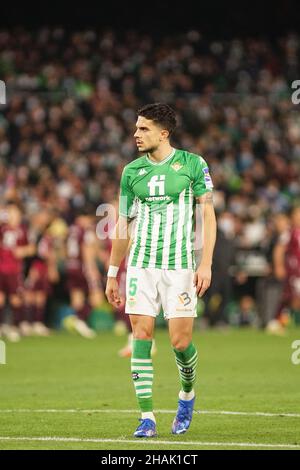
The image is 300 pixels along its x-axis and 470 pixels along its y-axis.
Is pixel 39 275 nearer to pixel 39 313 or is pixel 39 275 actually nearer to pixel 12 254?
pixel 39 313

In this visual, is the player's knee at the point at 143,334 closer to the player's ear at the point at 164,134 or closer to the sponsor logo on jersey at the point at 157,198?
the sponsor logo on jersey at the point at 157,198

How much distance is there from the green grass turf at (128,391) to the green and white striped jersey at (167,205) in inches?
52.8

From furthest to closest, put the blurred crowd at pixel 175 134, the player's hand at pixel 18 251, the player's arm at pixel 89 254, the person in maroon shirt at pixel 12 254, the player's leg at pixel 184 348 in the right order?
the blurred crowd at pixel 175 134, the player's arm at pixel 89 254, the player's hand at pixel 18 251, the person in maroon shirt at pixel 12 254, the player's leg at pixel 184 348

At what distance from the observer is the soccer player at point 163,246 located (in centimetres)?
874

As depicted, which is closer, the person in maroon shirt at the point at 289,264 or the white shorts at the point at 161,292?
the white shorts at the point at 161,292

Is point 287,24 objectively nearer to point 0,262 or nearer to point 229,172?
point 229,172

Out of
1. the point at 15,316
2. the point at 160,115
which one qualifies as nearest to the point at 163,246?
the point at 160,115

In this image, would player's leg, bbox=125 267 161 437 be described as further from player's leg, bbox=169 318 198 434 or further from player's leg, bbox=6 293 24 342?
player's leg, bbox=6 293 24 342

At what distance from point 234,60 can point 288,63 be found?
1732 mm

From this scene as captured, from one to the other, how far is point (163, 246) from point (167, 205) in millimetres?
315

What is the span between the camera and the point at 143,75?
114ft

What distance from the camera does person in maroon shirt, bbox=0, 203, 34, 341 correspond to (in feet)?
69.4

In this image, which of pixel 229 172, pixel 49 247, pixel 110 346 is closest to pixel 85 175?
pixel 229 172

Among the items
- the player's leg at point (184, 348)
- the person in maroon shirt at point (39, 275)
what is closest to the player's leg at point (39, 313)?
the person in maroon shirt at point (39, 275)
